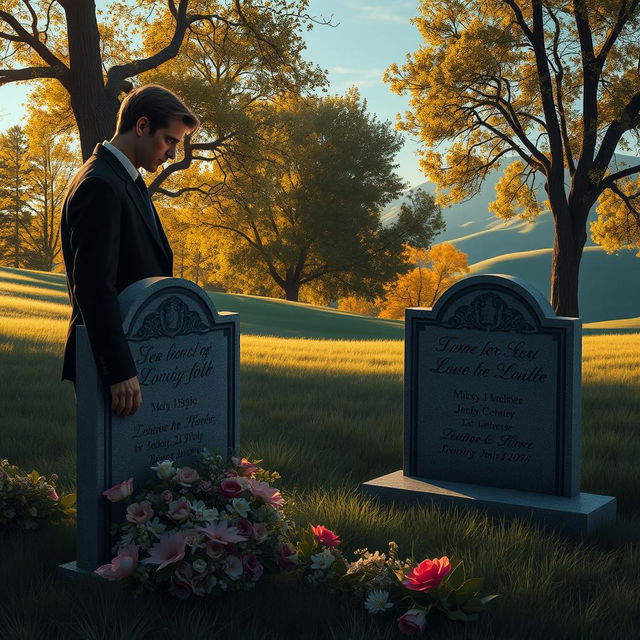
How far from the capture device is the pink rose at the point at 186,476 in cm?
401

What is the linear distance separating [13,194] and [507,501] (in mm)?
57839

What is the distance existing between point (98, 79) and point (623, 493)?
1350 centimetres

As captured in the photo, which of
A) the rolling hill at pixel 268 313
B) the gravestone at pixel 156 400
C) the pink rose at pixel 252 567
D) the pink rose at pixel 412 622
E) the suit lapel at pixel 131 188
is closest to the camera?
the pink rose at pixel 412 622

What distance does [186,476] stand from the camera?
13.3ft

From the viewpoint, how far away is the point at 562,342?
211 inches

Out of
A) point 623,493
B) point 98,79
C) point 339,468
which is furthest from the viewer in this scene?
point 98,79

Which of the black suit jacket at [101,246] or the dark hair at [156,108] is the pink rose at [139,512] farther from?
the dark hair at [156,108]

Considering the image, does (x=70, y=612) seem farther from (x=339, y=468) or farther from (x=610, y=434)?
(x=610, y=434)

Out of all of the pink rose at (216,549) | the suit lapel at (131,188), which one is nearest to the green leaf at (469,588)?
the pink rose at (216,549)

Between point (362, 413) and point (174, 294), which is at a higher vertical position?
point (174, 294)

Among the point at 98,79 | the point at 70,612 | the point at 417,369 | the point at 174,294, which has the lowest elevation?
the point at 70,612

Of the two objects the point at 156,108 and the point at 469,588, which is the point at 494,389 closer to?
the point at 469,588

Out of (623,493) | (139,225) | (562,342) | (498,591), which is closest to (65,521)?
(139,225)

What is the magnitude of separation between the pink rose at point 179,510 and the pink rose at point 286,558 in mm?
495
